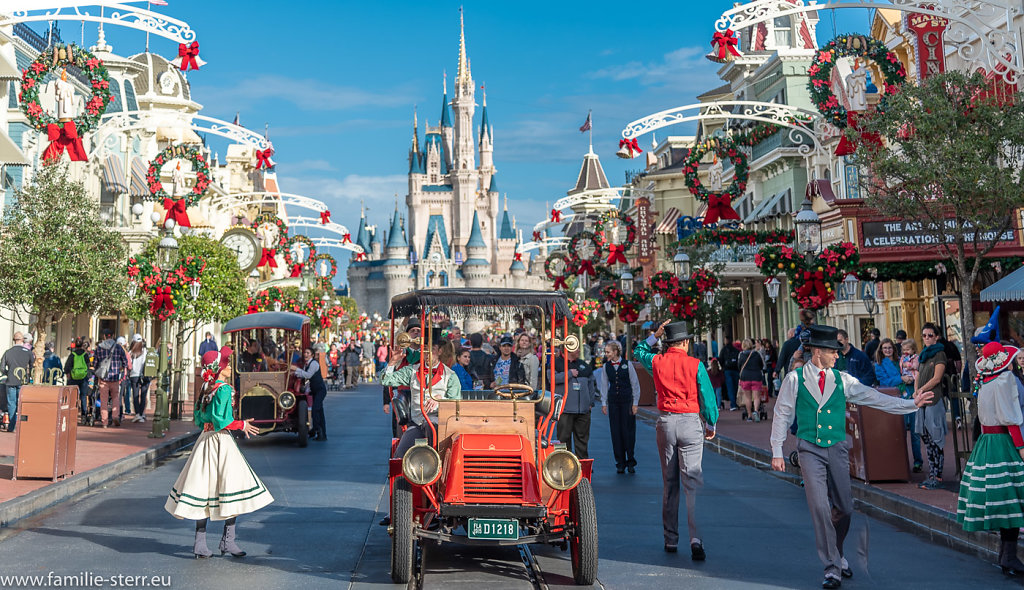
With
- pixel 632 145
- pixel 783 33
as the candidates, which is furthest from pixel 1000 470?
pixel 783 33

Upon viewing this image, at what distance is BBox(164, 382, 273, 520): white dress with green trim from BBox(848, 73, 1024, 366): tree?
28.3 ft

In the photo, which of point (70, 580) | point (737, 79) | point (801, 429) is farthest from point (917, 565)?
point (737, 79)

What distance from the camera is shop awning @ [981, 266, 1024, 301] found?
45.2 ft

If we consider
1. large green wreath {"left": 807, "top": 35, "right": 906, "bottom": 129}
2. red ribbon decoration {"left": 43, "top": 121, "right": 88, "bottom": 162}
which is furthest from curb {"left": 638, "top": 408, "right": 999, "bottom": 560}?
red ribbon decoration {"left": 43, "top": 121, "right": 88, "bottom": 162}

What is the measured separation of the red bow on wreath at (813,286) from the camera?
653 inches

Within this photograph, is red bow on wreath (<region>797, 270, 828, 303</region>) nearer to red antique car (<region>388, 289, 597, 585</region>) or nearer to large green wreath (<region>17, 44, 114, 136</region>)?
red antique car (<region>388, 289, 597, 585</region>)

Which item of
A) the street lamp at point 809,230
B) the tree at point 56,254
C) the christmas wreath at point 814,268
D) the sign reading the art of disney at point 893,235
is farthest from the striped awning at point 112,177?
the sign reading the art of disney at point 893,235

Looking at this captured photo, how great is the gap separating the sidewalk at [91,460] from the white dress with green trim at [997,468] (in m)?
8.49

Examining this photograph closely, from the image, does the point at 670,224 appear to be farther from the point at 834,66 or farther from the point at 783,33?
the point at 834,66

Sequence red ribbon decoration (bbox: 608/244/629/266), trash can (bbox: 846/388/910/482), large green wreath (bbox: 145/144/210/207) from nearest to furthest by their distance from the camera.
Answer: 1. trash can (bbox: 846/388/910/482)
2. large green wreath (bbox: 145/144/210/207)
3. red ribbon decoration (bbox: 608/244/629/266)

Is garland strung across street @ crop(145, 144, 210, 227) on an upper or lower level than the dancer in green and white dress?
upper

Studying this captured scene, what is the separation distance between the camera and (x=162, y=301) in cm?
2069

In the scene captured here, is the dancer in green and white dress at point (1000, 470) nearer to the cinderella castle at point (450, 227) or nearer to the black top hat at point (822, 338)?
the black top hat at point (822, 338)

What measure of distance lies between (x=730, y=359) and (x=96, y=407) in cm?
1458
